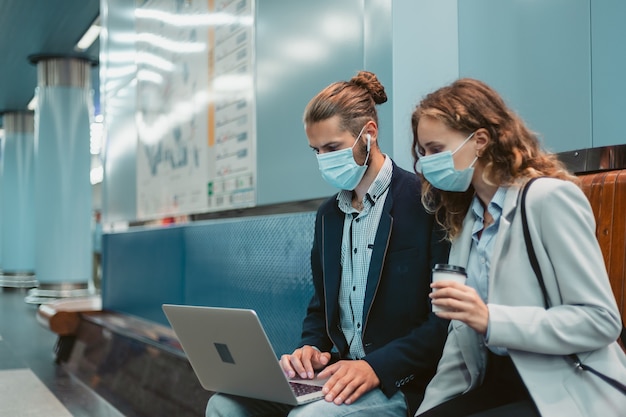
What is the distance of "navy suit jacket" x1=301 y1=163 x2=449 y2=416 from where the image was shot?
1.90m

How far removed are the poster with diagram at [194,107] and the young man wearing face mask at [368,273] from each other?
1511mm

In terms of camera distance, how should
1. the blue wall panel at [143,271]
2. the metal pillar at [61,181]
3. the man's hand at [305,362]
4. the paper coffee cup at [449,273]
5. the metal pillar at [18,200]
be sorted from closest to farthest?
the paper coffee cup at [449,273]
the man's hand at [305,362]
the blue wall panel at [143,271]
the metal pillar at [61,181]
the metal pillar at [18,200]

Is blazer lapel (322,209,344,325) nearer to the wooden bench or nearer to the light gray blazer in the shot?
the light gray blazer

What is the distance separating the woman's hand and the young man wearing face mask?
40cm

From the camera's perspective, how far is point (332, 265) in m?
2.13

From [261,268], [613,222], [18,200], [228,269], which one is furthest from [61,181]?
[613,222]

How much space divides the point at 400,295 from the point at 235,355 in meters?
0.48

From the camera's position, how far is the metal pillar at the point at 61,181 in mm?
12297

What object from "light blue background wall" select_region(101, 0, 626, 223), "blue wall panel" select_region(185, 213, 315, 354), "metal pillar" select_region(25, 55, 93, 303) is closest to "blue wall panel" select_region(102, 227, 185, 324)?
"blue wall panel" select_region(185, 213, 315, 354)

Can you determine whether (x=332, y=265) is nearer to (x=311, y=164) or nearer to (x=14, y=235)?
(x=311, y=164)

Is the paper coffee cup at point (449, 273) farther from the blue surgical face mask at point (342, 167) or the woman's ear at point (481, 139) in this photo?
the blue surgical face mask at point (342, 167)

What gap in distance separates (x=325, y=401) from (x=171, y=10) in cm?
362

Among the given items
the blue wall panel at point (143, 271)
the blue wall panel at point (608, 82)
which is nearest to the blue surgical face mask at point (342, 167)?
the blue wall panel at point (608, 82)

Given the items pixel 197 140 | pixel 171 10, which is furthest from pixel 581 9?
pixel 171 10
